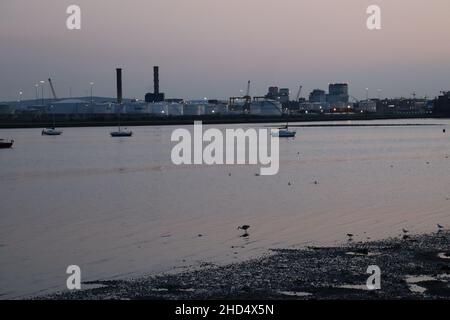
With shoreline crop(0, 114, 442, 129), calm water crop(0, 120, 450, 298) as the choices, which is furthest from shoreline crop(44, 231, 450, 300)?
shoreline crop(0, 114, 442, 129)

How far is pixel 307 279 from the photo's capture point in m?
10.9

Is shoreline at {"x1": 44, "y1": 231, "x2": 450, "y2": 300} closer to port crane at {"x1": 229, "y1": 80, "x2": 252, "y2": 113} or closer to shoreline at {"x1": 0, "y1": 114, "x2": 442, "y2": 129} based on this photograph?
shoreline at {"x1": 0, "y1": 114, "x2": 442, "y2": 129}

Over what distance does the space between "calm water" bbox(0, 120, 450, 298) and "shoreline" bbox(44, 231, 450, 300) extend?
88 centimetres

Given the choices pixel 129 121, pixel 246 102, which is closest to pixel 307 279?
pixel 129 121

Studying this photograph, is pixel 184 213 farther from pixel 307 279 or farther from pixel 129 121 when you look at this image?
pixel 129 121

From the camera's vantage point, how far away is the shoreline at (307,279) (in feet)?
32.9

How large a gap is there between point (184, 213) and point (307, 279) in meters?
10.1

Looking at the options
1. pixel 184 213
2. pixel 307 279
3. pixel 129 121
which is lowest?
pixel 129 121

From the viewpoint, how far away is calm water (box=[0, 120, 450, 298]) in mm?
13672

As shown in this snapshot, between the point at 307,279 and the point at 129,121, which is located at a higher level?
the point at 307,279

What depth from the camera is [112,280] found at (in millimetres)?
11797

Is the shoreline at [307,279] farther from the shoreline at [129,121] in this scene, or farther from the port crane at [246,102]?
the port crane at [246,102]
